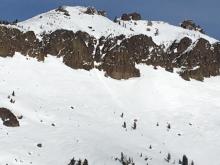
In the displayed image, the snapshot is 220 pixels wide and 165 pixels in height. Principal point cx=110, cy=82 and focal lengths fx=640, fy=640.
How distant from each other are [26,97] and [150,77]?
2720 cm

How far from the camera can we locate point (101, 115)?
285 feet

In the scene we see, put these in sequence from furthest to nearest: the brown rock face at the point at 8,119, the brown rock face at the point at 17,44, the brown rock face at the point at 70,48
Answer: the brown rock face at the point at 70,48
the brown rock face at the point at 17,44
the brown rock face at the point at 8,119

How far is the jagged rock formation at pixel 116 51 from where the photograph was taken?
330 feet

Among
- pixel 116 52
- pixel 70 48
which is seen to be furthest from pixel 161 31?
pixel 70 48

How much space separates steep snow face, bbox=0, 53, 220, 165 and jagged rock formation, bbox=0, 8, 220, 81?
2022mm

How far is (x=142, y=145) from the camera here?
3051 inches

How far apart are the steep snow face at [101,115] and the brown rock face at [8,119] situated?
85cm

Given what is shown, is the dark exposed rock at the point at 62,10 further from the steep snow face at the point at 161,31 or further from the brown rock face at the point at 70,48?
the steep snow face at the point at 161,31

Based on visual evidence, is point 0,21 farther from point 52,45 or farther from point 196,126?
point 196,126

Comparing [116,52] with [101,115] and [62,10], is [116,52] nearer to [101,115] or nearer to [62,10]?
[62,10]

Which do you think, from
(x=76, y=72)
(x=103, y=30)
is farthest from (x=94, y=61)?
(x=103, y=30)

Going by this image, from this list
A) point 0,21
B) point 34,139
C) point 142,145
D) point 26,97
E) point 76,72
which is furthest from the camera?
point 0,21

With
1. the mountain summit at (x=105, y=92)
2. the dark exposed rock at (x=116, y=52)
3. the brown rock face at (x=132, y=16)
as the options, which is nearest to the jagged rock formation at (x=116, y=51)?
the dark exposed rock at (x=116, y=52)

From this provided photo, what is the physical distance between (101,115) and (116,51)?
80.1 feet
